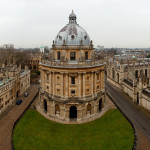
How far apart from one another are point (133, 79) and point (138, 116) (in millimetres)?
14582

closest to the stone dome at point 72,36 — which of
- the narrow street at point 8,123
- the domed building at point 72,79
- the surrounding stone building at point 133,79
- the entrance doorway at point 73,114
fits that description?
the domed building at point 72,79

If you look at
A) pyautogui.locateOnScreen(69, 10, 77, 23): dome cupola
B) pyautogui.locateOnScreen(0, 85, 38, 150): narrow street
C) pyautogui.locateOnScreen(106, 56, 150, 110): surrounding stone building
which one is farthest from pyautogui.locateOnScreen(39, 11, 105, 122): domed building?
pyautogui.locateOnScreen(106, 56, 150, 110): surrounding stone building

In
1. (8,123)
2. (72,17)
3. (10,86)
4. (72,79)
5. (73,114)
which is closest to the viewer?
(8,123)

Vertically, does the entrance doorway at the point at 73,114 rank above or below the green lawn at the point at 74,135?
above

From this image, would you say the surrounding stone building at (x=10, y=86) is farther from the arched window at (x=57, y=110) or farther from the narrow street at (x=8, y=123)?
the arched window at (x=57, y=110)

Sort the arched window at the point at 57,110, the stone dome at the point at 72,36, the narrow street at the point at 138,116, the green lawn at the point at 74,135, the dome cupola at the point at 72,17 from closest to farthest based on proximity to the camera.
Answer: the green lawn at the point at 74,135
the narrow street at the point at 138,116
the arched window at the point at 57,110
the stone dome at the point at 72,36
the dome cupola at the point at 72,17

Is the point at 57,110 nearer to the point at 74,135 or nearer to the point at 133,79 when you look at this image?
the point at 74,135

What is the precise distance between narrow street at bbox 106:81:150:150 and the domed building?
9.04 metres

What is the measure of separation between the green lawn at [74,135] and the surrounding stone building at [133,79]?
11415 mm

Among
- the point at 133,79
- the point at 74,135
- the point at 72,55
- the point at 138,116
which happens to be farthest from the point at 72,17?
the point at 138,116

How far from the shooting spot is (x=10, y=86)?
46.4 metres

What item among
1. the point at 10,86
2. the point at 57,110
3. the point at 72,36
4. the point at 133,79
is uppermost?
the point at 72,36

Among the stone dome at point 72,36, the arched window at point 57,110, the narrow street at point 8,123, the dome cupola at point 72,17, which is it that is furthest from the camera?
the dome cupola at point 72,17

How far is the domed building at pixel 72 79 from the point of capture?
119 feet
